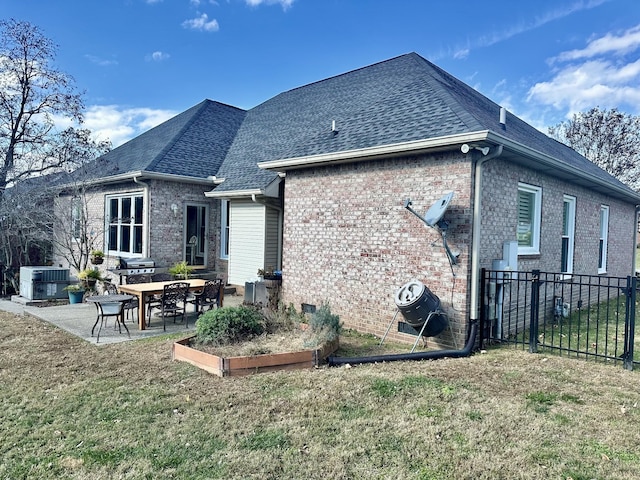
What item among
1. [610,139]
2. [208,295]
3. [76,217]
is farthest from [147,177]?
[610,139]

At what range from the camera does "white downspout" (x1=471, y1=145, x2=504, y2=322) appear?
6461mm

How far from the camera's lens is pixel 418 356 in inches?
240

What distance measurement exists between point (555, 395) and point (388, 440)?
92.8 inches

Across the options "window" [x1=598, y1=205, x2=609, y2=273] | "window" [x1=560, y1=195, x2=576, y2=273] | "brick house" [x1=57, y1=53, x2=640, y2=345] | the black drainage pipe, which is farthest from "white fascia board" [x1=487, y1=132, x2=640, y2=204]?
the black drainage pipe

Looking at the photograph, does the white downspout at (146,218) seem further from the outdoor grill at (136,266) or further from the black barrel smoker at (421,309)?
the black barrel smoker at (421,309)

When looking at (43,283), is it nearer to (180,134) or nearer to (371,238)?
(180,134)

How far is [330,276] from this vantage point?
838 cm

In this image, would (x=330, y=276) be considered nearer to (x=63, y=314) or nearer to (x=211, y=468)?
(x=211, y=468)

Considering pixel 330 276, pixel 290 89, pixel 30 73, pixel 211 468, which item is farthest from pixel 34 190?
pixel 211 468

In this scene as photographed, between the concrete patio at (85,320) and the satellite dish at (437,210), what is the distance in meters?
4.95

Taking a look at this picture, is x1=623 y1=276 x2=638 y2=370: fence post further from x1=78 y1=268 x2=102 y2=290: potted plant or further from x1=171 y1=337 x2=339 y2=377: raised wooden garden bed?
x1=78 y1=268 x2=102 y2=290: potted plant

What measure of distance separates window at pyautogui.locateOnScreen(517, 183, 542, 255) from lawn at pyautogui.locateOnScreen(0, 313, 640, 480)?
2.94 m

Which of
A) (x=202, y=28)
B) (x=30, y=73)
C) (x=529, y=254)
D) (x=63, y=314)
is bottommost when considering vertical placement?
(x=63, y=314)

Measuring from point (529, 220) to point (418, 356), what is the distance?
4.31 metres
